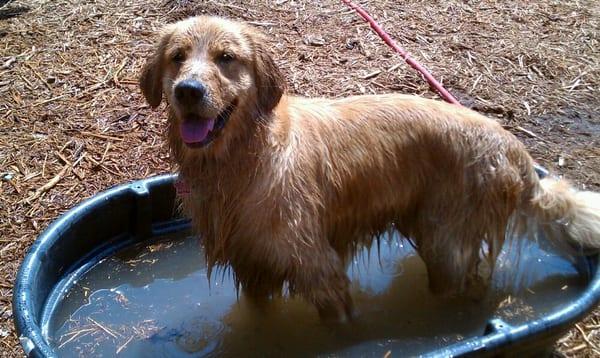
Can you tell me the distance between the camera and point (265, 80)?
3.38 metres

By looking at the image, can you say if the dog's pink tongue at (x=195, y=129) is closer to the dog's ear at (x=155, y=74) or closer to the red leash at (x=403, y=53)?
the dog's ear at (x=155, y=74)

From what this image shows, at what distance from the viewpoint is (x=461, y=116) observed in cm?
378

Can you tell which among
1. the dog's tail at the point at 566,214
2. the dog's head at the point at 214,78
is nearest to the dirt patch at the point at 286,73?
the dog's tail at the point at 566,214

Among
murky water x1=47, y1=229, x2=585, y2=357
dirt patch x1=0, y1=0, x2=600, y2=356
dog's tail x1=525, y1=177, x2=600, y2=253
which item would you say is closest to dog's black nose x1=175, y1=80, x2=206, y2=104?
murky water x1=47, y1=229, x2=585, y2=357

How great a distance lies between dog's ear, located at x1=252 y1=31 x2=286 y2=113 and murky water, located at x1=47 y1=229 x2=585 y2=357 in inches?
54.1

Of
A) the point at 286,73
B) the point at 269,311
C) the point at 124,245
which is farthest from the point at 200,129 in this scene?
the point at 286,73

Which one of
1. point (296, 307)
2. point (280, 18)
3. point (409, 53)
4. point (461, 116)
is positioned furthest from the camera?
point (280, 18)

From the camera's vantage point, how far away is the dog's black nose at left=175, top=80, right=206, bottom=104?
9.98 ft

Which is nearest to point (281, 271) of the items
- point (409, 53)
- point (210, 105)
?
point (210, 105)

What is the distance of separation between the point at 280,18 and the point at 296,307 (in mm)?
4376

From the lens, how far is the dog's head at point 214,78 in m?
3.12

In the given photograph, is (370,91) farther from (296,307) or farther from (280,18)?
(296,307)

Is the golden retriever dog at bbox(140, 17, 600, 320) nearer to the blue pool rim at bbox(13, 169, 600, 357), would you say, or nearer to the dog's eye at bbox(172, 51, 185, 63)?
the dog's eye at bbox(172, 51, 185, 63)

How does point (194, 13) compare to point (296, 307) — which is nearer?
point (296, 307)
